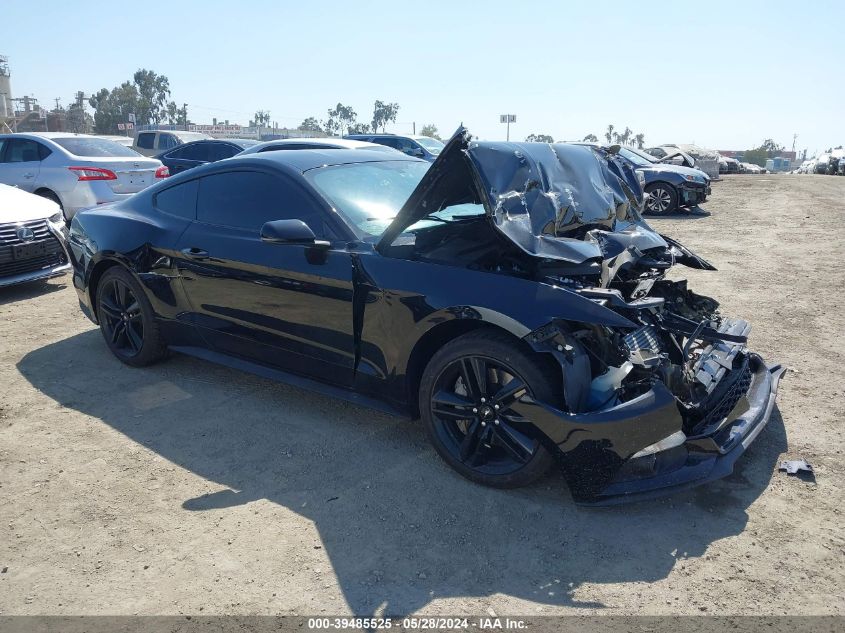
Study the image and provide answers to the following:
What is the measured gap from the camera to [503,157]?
3.38 m

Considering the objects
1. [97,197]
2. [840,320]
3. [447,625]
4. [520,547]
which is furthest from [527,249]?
[97,197]

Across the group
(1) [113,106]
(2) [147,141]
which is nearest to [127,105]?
(1) [113,106]

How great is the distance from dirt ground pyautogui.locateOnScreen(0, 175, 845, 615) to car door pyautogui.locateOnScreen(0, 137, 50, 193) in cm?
610

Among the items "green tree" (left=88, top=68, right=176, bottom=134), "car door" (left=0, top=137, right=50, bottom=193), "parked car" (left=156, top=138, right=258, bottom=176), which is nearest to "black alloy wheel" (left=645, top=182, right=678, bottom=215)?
"parked car" (left=156, top=138, right=258, bottom=176)

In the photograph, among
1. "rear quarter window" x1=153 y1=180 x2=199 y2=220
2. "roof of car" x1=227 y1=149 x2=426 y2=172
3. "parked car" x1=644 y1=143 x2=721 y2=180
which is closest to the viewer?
"roof of car" x1=227 y1=149 x2=426 y2=172

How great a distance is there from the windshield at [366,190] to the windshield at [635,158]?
10.7 meters

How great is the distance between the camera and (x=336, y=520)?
3.03 metres

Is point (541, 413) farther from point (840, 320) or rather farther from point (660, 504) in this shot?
point (840, 320)

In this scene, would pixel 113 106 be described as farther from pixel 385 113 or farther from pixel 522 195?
pixel 522 195

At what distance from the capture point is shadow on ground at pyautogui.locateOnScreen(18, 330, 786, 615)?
2641mm

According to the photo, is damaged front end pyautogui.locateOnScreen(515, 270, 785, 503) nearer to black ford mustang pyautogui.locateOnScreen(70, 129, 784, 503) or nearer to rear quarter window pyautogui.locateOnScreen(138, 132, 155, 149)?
black ford mustang pyautogui.locateOnScreen(70, 129, 784, 503)

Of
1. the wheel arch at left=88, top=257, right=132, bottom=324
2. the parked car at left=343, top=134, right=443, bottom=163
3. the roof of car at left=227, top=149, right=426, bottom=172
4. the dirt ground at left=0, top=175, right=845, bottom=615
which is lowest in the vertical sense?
the dirt ground at left=0, top=175, right=845, bottom=615

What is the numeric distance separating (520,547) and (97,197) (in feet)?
29.5

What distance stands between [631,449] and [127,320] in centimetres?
389
